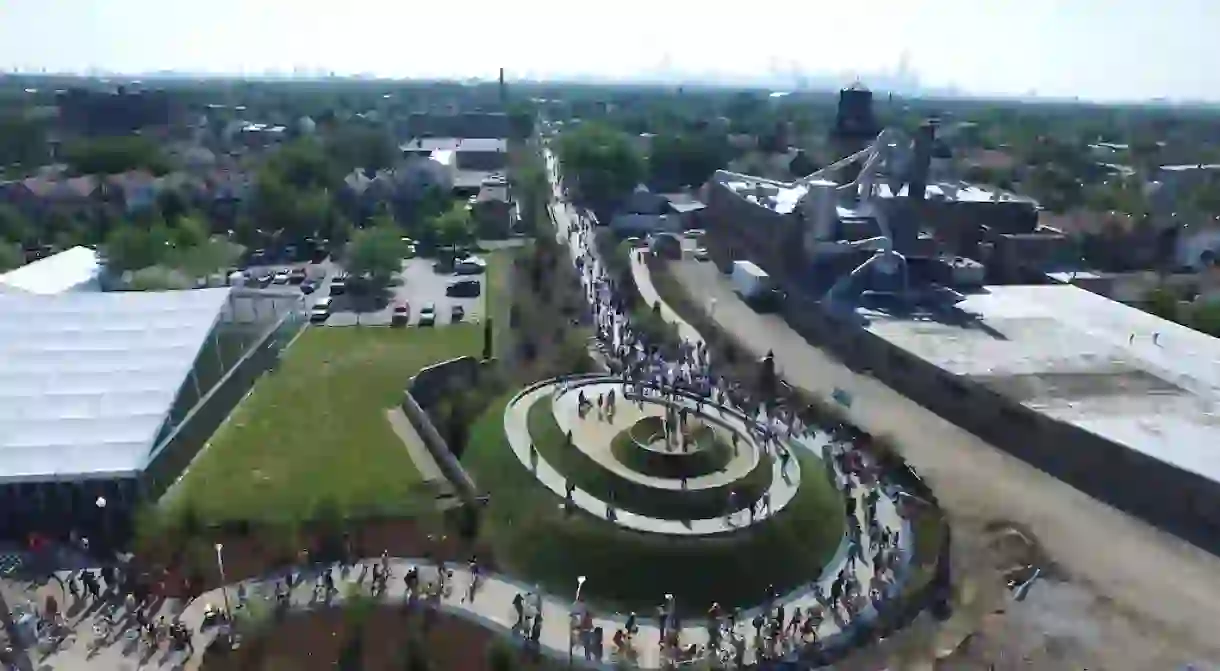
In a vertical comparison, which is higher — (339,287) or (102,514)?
(339,287)

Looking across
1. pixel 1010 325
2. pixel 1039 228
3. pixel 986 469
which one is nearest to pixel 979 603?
pixel 986 469

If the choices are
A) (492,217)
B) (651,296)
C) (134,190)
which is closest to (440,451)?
(651,296)

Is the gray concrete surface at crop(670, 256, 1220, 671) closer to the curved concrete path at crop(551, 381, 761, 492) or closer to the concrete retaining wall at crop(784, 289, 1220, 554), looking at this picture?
the concrete retaining wall at crop(784, 289, 1220, 554)

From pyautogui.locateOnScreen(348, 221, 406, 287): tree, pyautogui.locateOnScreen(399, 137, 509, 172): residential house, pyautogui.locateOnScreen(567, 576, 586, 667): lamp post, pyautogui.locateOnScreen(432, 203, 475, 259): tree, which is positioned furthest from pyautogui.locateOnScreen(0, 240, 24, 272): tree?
pyautogui.locateOnScreen(399, 137, 509, 172): residential house

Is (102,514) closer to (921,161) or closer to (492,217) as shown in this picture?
(492,217)

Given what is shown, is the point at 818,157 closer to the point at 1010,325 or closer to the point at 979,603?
the point at 1010,325

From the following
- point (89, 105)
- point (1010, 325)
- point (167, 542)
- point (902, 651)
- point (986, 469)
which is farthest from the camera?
point (89, 105)
